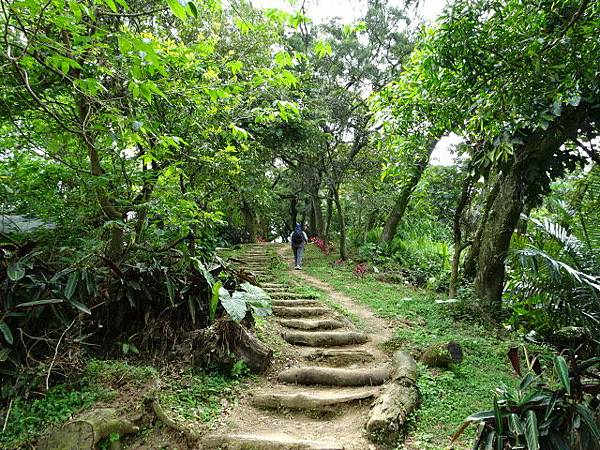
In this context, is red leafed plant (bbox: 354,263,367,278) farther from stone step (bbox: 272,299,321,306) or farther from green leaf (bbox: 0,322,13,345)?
green leaf (bbox: 0,322,13,345)

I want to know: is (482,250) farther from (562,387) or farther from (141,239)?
(141,239)

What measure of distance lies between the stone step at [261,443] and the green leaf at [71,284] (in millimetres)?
1874

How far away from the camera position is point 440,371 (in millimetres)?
4129

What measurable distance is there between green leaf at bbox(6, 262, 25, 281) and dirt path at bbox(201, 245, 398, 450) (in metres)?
2.18

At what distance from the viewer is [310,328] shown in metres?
5.45

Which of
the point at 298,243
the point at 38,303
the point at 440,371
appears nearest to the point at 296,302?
the point at 440,371

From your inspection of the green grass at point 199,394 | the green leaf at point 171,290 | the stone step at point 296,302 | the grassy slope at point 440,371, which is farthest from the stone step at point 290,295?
the green leaf at point 171,290

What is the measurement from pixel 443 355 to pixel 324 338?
5.11ft

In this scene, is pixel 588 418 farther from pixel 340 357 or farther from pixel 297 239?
pixel 297 239

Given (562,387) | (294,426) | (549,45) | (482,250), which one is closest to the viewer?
(562,387)

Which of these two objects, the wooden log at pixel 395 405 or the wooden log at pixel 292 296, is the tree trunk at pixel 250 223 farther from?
the wooden log at pixel 395 405

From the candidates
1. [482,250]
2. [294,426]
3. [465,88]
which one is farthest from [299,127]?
[294,426]

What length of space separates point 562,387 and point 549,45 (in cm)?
221

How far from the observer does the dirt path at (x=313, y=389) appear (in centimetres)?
304
